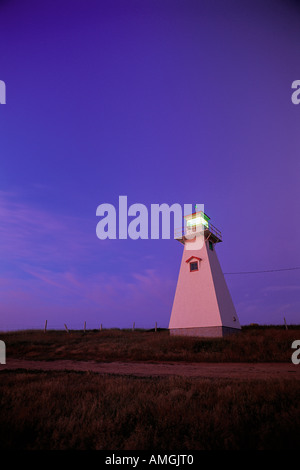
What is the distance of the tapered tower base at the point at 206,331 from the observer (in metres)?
20.9

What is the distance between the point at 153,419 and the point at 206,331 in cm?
1829

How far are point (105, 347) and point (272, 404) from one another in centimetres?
1746

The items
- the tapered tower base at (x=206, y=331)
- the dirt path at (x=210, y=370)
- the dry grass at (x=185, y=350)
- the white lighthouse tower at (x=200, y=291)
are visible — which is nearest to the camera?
the dirt path at (x=210, y=370)

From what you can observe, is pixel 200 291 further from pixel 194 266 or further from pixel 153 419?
pixel 153 419

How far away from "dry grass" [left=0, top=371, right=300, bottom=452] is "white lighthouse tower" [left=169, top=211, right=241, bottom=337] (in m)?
15.6

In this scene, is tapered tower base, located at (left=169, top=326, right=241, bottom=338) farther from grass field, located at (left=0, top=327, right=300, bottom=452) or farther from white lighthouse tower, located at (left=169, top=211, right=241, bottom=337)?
grass field, located at (left=0, top=327, right=300, bottom=452)

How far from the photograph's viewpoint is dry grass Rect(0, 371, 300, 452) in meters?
3.65

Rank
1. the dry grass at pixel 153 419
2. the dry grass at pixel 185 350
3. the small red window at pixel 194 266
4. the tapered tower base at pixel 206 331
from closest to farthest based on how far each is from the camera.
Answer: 1. the dry grass at pixel 153 419
2. the dry grass at pixel 185 350
3. the tapered tower base at pixel 206 331
4. the small red window at pixel 194 266

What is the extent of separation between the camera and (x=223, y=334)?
20.9 metres

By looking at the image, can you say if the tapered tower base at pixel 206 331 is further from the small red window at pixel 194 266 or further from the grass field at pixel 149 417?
the grass field at pixel 149 417

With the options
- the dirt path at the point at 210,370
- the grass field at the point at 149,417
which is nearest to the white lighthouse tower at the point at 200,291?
the dirt path at the point at 210,370
